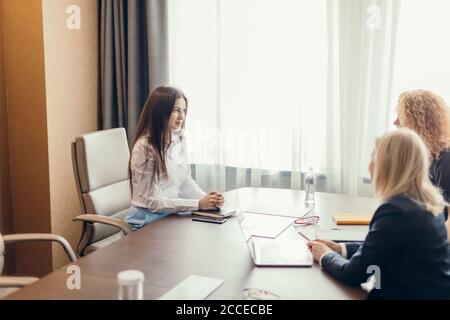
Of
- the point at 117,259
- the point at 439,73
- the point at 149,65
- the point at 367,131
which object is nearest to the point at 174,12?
the point at 149,65

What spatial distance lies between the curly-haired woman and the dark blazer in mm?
664

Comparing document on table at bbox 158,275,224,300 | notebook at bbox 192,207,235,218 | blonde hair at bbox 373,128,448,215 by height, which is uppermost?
blonde hair at bbox 373,128,448,215

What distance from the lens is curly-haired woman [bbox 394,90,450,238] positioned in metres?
2.10

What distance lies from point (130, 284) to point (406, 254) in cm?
78

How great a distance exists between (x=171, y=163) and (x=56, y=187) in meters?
1.05

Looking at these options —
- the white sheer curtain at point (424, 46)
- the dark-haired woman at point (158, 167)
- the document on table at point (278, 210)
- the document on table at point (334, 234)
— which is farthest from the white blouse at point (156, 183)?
the white sheer curtain at point (424, 46)

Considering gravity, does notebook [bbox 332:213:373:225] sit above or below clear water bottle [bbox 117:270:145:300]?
below

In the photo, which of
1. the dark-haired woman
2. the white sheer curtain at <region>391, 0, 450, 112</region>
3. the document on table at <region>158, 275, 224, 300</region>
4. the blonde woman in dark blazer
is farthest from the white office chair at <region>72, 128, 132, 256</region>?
the white sheer curtain at <region>391, 0, 450, 112</region>

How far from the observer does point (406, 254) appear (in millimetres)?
1478

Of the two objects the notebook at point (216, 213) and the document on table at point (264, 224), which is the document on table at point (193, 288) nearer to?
the document on table at point (264, 224)

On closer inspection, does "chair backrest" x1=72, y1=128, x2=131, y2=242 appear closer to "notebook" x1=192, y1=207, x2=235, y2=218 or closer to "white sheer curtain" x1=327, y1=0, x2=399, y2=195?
"notebook" x1=192, y1=207, x2=235, y2=218

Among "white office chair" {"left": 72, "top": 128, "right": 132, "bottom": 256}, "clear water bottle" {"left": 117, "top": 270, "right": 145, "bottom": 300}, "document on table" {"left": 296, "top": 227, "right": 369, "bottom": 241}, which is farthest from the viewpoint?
"white office chair" {"left": 72, "top": 128, "right": 132, "bottom": 256}

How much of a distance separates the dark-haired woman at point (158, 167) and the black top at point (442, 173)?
904 mm

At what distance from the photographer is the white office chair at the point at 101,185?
2.47m
